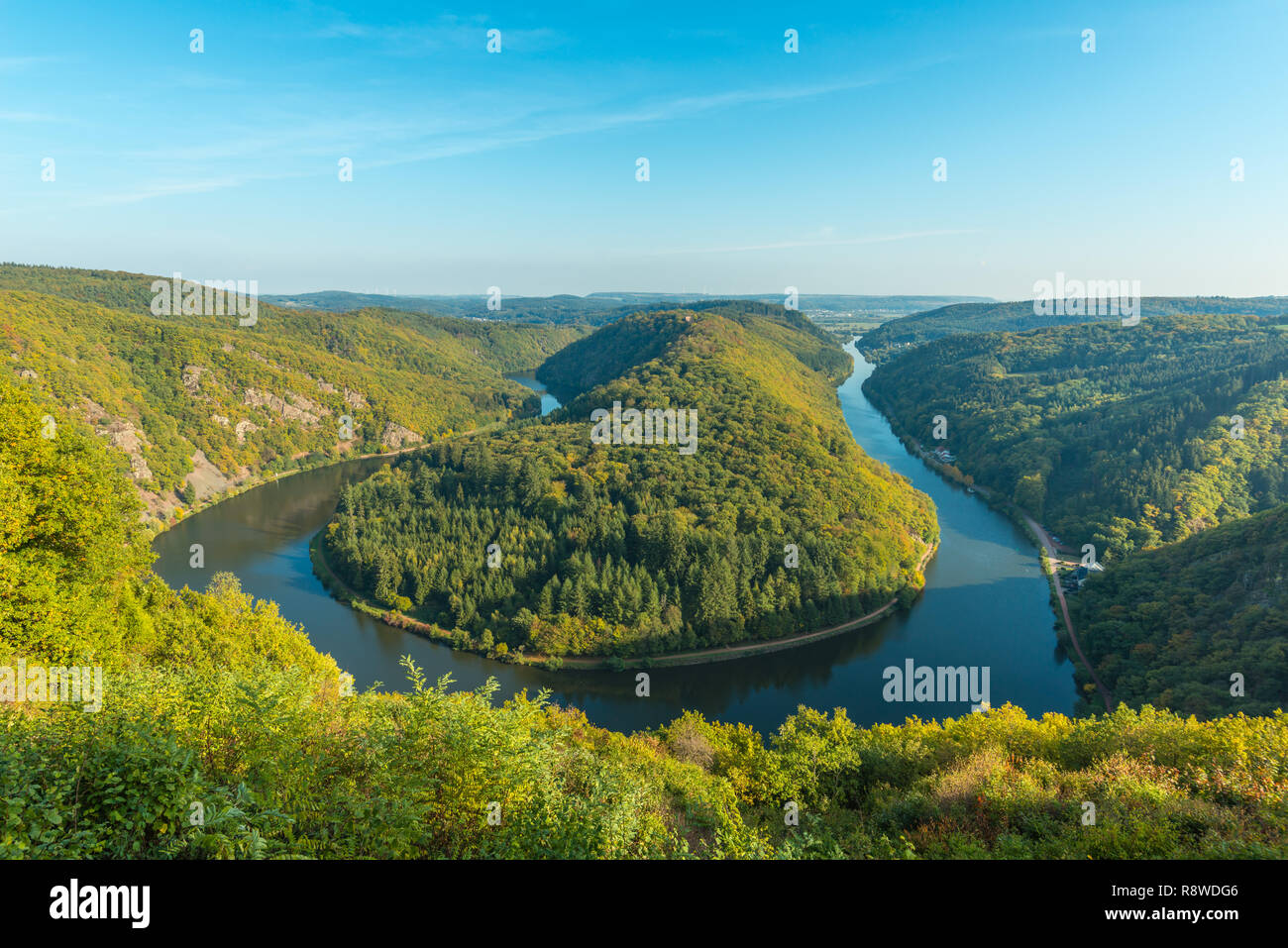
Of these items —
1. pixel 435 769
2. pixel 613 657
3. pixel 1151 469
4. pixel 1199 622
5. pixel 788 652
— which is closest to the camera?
pixel 435 769

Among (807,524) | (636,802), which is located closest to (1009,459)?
(807,524)

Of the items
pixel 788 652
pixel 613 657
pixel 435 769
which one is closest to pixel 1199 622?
pixel 788 652

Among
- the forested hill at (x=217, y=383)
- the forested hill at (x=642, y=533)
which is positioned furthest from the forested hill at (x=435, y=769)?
the forested hill at (x=217, y=383)

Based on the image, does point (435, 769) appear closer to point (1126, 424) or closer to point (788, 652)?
point (788, 652)

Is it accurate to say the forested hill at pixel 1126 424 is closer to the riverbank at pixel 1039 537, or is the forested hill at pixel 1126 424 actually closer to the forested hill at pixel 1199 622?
the riverbank at pixel 1039 537

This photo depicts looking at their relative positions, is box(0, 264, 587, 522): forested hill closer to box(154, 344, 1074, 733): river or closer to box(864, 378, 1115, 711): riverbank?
box(154, 344, 1074, 733): river

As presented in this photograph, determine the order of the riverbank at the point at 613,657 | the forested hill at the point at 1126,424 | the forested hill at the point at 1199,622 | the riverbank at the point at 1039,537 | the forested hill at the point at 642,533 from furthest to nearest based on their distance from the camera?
the forested hill at the point at 1126,424
the forested hill at the point at 642,533
the riverbank at the point at 1039,537
the riverbank at the point at 613,657
the forested hill at the point at 1199,622

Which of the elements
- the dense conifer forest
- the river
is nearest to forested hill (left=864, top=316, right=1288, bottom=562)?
the dense conifer forest
